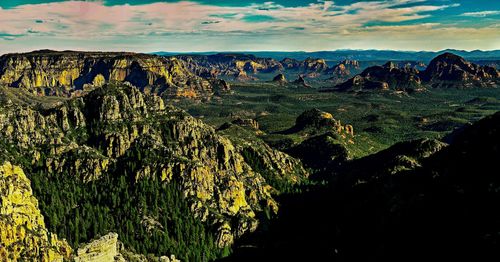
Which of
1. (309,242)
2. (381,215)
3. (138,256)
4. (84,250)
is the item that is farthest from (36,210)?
(381,215)

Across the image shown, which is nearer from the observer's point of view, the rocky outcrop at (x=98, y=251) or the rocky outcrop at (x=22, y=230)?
the rocky outcrop at (x=98, y=251)

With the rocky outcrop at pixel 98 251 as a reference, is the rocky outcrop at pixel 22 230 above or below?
below

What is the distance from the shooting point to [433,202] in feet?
471

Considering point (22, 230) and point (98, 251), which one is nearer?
point (98, 251)

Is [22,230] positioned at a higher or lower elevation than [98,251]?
lower

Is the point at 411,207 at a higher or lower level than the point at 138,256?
higher

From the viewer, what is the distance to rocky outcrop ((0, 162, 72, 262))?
161125 mm

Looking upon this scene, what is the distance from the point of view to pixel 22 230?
168m

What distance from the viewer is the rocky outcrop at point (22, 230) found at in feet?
529

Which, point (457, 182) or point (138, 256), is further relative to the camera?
point (138, 256)

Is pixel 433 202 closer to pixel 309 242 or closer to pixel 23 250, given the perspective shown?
pixel 309 242

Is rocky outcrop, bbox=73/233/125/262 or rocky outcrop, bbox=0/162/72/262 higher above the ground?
rocky outcrop, bbox=73/233/125/262

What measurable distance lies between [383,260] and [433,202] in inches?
1008

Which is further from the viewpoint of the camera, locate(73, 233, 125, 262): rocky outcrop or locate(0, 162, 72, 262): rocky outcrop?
locate(0, 162, 72, 262): rocky outcrop
